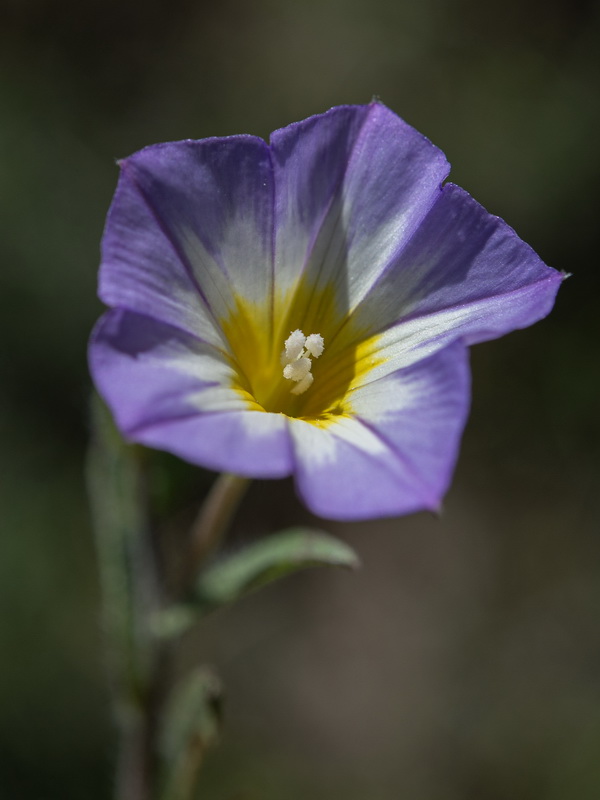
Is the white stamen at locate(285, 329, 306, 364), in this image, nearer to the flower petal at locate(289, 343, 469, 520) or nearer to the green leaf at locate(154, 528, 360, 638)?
the flower petal at locate(289, 343, 469, 520)

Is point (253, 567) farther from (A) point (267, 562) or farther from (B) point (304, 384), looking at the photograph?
(B) point (304, 384)

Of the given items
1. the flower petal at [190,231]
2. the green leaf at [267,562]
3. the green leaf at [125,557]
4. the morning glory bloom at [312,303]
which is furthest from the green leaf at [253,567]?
the flower petal at [190,231]

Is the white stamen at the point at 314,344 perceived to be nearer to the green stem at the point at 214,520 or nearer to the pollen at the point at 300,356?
the pollen at the point at 300,356

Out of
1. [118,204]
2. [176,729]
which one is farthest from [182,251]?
[176,729]

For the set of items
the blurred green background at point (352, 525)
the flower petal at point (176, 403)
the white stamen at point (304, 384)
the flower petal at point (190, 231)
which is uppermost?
the flower petal at point (190, 231)

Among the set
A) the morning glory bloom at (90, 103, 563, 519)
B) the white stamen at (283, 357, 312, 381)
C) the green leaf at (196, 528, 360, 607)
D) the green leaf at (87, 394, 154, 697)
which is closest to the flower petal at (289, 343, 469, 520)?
the morning glory bloom at (90, 103, 563, 519)

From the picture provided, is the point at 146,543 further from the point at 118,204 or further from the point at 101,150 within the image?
the point at 101,150
